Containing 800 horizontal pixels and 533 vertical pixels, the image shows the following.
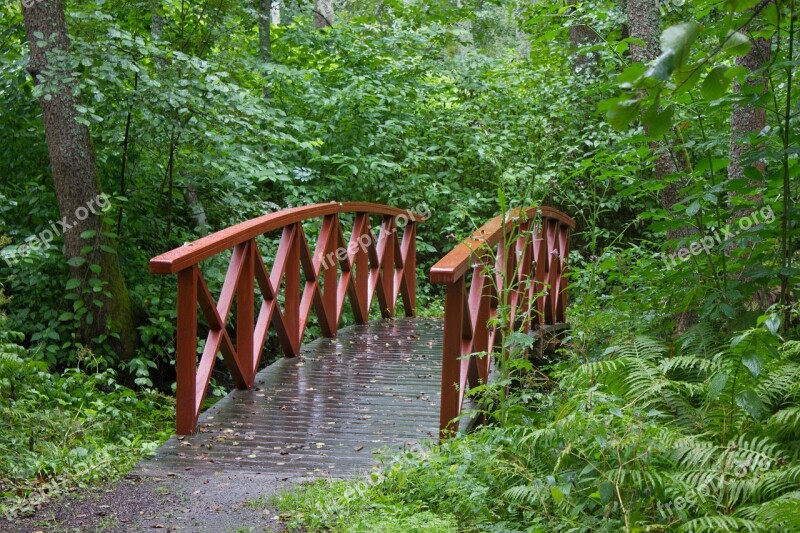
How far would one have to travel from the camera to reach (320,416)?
5.09 metres

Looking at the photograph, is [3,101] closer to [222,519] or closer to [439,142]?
[222,519]

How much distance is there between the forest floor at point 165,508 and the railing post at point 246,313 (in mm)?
1722

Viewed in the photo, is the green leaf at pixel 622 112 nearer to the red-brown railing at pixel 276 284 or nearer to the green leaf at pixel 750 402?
the green leaf at pixel 750 402

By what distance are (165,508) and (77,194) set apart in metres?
3.99

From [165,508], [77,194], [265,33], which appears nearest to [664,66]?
[165,508]

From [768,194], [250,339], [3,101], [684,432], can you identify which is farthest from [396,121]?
[684,432]

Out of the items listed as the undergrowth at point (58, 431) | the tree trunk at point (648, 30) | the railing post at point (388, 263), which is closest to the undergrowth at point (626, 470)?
the undergrowth at point (58, 431)

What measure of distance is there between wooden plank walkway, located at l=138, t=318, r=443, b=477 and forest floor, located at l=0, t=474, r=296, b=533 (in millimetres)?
198

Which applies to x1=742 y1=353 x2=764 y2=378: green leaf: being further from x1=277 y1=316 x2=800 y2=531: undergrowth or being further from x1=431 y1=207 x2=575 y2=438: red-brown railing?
x1=431 y1=207 x2=575 y2=438: red-brown railing

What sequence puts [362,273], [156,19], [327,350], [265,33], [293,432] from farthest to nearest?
[265,33]
[362,273]
[156,19]
[327,350]
[293,432]

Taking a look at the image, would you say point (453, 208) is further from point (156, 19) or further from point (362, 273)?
point (156, 19)

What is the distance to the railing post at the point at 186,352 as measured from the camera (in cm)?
450

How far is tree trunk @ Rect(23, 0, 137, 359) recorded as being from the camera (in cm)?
634

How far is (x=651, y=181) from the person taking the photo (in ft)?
16.3
